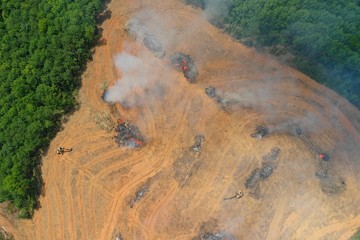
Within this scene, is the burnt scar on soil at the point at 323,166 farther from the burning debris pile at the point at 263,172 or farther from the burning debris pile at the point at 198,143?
the burning debris pile at the point at 198,143

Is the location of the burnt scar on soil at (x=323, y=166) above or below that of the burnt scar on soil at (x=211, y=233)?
above

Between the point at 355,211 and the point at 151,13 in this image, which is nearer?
the point at 355,211

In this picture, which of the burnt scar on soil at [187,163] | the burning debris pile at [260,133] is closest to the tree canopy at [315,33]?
the burning debris pile at [260,133]

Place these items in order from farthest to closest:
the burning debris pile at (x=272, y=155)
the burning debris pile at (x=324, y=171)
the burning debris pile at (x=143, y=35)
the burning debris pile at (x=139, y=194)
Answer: the burning debris pile at (x=143, y=35)
the burning debris pile at (x=272, y=155)
the burning debris pile at (x=139, y=194)
the burning debris pile at (x=324, y=171)

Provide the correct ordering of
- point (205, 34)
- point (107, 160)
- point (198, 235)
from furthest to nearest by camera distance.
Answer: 1. point (205, 34)
2. point (107, 160)
3. point (198, 235)

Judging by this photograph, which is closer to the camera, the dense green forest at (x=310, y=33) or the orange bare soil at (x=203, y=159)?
the orange bare soil at (x=203, y=159)

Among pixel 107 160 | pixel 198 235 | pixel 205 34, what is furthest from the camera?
pixel 205 34

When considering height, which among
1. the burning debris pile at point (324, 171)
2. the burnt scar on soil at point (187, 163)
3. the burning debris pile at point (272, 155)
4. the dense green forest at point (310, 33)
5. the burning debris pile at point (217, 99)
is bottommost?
the burnt scar on soil at point (187, 163)

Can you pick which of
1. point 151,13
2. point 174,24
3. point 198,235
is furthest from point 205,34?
point 198,235

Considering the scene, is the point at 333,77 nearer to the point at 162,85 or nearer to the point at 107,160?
the point at 162,85
